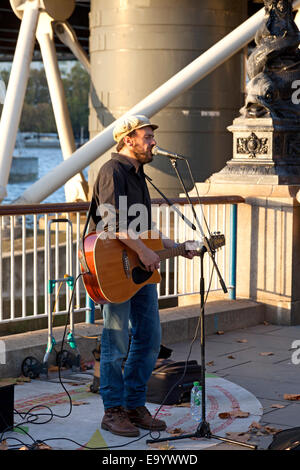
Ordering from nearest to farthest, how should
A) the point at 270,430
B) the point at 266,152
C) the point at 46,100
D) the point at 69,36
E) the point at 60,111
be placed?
the point at 270,430 → the point at 266,152 → the point at 60,111 → the point at 69,36 → the point at 46,100

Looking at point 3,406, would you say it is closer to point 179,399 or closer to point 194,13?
point 179,399

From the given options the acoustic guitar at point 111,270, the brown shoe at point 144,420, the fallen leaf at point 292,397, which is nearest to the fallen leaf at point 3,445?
the brown shoe at point 144,420

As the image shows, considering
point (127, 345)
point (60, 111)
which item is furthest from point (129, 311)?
point (60, 111)

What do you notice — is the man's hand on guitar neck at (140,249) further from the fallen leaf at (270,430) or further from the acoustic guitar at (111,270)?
the fallen leaf at (270,430)

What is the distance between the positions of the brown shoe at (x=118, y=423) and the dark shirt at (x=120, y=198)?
124cm

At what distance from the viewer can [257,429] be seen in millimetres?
6781

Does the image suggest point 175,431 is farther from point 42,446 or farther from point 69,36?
point 69,36

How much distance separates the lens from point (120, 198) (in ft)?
20.8

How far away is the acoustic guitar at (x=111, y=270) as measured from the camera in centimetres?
637

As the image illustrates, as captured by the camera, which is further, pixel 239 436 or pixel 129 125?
pixel 239 436

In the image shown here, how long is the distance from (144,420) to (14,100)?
1303 centimetres

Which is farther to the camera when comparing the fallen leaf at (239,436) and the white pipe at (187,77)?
the white pipe at (187,77)
